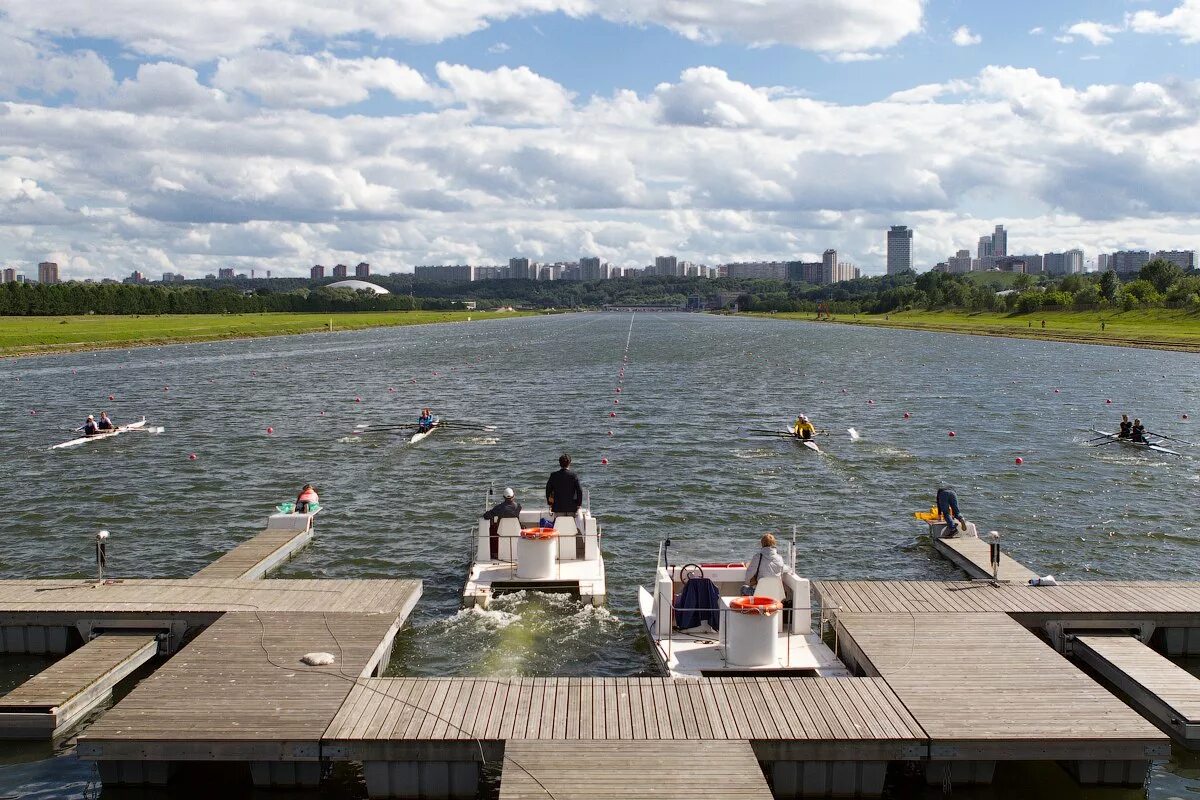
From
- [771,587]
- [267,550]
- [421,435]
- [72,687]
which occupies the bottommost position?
[72,687]

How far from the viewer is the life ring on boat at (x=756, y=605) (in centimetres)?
1791

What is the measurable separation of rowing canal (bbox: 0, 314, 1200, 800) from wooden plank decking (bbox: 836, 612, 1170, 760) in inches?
31.7

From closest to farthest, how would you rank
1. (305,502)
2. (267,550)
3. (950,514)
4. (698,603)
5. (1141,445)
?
(698,603) → (267,550) → (950,514) → (305,502) → (1141,445)

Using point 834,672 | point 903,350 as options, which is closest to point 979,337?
point 903,350

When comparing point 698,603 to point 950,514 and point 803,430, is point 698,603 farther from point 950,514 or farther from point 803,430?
point 803,430

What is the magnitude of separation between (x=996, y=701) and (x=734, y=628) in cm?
446

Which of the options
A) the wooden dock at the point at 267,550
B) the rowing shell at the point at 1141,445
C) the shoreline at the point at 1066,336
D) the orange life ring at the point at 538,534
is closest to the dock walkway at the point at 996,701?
the orange life ring at the point at 538,534

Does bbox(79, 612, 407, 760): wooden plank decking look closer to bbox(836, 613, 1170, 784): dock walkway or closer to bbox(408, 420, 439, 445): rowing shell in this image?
bbox(836, 613, 1170, 784): dock walkway

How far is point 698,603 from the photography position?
1978cm

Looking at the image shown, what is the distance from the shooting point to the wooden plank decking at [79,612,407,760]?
49.0 feet

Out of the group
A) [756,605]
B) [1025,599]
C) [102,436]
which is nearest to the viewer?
[756,605]

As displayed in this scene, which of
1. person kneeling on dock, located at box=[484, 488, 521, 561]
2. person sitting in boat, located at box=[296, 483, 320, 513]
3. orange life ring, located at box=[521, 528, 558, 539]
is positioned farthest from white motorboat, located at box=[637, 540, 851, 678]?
person sitting in boat, located at box=[296, 483, 320, 513]

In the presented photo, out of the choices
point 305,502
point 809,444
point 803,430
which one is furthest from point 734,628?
point 803,430

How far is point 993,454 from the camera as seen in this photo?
158ft
